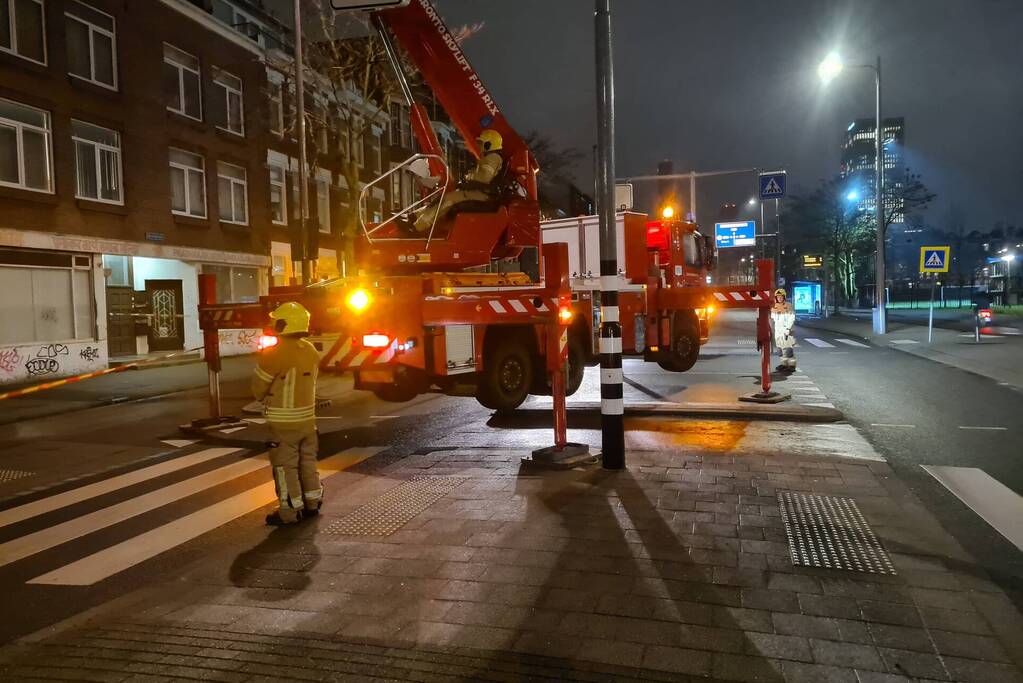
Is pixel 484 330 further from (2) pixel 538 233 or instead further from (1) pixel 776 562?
(1) pixel 776 562

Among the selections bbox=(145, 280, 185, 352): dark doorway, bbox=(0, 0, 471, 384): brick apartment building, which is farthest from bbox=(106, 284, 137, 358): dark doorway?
bbox=(145, 280, 185, 352): dark doorway

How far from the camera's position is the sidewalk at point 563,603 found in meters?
3.39

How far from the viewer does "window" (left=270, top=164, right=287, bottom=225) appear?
90.7 feet

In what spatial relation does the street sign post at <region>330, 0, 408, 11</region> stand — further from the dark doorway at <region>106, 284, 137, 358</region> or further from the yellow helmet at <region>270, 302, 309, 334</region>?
the dark doorway at <region>106, 284, 137, 358</region>

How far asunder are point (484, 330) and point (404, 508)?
3.81m

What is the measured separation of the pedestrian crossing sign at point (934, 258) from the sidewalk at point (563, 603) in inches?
803

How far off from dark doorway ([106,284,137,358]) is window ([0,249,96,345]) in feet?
4.44

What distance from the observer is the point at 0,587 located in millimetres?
4641

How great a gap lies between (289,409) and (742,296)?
6986 mm

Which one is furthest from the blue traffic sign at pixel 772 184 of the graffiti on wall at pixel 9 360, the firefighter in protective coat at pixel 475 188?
the graffiti on wall at pixel 9 360

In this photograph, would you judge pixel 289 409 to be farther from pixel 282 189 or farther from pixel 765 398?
pixel 282 189

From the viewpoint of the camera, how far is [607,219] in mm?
6785

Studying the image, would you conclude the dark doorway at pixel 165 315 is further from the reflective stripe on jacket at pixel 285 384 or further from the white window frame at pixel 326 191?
the reflective stripe on jacket at pixel 285 384

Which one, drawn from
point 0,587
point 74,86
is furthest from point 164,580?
point 74,86
